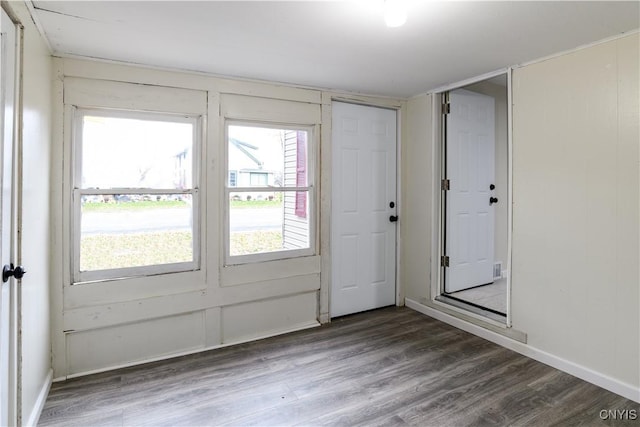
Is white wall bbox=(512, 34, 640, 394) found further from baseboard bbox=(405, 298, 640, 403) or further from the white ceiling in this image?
the white ceiling

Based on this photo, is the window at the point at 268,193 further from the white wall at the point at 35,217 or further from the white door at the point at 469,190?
the white door at the point at 469,190

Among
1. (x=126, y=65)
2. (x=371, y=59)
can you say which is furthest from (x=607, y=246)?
(x=126, y=65)

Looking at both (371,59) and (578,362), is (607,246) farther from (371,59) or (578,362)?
(371,59)

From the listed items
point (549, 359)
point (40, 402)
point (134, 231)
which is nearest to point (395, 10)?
point (134, 231)

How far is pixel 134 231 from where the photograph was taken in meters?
2.65

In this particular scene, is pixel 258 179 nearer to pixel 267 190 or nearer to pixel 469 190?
pixel 267 190

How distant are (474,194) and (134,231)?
3334mm

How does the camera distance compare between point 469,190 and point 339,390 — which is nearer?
point 339,390

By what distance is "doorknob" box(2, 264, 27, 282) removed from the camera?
1.48m

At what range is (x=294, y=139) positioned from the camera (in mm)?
3287

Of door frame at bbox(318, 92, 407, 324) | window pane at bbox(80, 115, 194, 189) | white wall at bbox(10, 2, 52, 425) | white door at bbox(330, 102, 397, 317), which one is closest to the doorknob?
white wall at bbox(10, 2, 52, 425)

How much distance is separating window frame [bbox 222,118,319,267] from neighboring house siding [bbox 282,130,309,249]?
47 millimetres

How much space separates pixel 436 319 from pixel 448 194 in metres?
1.26

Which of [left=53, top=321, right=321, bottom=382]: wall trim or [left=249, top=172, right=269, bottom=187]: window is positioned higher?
[left=249, top=172, right=269, bottom=187]: window
